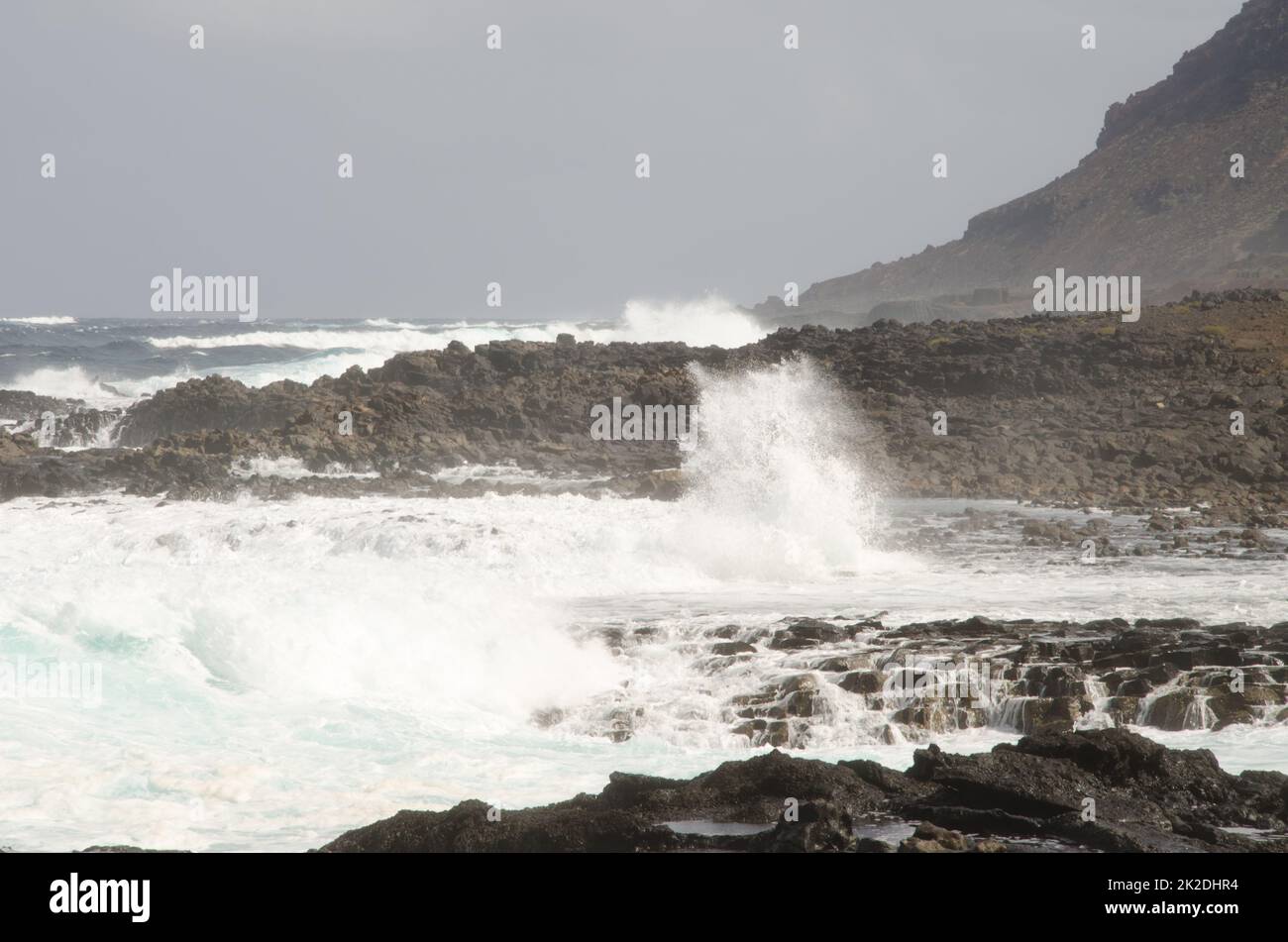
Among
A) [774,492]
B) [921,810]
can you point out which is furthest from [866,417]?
[921,810]

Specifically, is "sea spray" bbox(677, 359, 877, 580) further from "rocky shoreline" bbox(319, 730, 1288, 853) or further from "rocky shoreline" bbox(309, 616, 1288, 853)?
"rocky shoreline" bbox(319, 730, 1288, 853)

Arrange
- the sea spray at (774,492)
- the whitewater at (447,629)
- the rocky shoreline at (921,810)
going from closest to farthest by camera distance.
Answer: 1. the rocky shoreline at (921,810)
2. the whitewater at (447,629)
3. the sea spray at (774,492)

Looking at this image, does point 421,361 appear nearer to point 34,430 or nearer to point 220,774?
point 34,430

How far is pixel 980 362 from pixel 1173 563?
1864 centimetres

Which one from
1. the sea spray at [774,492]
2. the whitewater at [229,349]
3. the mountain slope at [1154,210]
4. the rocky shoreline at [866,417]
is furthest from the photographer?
the mountain slope at [1154,210]

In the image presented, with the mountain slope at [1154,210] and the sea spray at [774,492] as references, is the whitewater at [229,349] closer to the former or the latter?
the sea spray at [774,492]

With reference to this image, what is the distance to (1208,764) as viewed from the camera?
29.0 feet

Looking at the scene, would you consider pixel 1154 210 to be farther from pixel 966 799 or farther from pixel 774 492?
pixel 966 799

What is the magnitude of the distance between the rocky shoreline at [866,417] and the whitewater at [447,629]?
2924 millimetres

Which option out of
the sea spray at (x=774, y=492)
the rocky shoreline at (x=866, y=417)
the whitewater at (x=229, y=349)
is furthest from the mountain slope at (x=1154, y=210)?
the sea spray at (x=774, y=492)

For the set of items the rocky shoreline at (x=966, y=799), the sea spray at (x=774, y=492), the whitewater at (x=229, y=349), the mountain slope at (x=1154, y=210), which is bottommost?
the rocky shoreline at (x=966, y=799)

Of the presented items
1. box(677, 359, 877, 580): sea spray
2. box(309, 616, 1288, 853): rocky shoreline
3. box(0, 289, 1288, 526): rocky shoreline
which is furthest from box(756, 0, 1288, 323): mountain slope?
box(309, 616, 1288, 853): rocky shoreline

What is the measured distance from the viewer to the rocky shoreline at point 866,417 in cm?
2705
